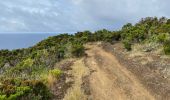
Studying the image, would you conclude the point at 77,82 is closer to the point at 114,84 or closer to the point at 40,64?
the point at 114,84

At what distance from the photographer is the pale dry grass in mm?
17031

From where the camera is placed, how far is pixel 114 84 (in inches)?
784

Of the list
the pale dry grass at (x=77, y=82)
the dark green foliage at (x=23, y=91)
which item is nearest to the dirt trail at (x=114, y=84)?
the pale dry grass at (x=77, y=82)

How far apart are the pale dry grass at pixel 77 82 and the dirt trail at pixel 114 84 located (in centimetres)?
44

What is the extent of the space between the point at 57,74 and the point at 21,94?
7.47 m

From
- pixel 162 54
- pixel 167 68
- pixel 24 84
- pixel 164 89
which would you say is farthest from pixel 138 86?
pixel 162 54

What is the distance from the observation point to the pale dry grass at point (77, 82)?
1703cm

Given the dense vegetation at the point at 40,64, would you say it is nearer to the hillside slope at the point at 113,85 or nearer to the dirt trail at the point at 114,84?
the hillside slope at the point at 113,85

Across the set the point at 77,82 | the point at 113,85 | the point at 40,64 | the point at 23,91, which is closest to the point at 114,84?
the point at 113,85

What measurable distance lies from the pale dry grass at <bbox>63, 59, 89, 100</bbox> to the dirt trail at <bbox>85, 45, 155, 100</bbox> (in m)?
0.44

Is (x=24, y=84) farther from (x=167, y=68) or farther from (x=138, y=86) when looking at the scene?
(x=167, y=68)

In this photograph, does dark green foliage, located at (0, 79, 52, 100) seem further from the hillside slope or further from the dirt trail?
the dirt trail

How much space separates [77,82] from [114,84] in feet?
6.25

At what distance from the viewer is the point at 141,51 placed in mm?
31641
